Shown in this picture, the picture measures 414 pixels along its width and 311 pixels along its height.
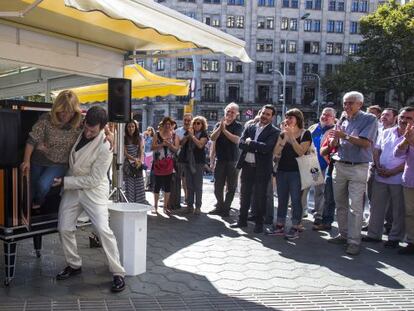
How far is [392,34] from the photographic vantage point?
150ft

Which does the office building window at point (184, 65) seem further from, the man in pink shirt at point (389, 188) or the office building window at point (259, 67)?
the man in pink shirt at point (389, 188)

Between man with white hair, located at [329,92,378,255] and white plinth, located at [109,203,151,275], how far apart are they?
284 centimetres

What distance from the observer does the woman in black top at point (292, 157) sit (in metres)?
6.70

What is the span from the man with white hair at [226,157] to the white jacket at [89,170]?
3793mm

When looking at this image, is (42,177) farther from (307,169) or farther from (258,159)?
(307,169)

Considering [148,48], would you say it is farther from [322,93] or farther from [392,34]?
[322,93]

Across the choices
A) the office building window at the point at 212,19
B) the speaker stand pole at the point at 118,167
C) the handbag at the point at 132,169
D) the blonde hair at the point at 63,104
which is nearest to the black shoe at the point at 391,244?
the speaker stand pole at the point at 118,167

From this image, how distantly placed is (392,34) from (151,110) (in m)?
32.3

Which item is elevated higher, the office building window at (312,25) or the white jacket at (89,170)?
the office building window at (312,25)

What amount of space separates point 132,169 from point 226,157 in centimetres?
174

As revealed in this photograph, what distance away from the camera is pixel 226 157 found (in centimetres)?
829

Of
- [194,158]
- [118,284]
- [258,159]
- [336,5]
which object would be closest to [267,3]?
[336,5]

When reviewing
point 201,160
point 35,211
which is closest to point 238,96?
point 201,160

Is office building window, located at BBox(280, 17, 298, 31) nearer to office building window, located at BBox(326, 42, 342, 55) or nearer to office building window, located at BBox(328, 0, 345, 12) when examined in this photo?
office building window, located at BBox(326, 42, 342, 55)
